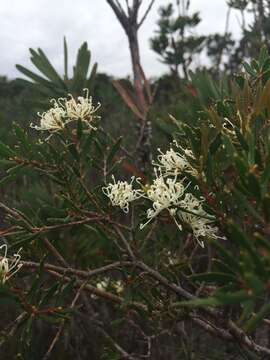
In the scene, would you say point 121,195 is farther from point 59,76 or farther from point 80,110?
point 59,76

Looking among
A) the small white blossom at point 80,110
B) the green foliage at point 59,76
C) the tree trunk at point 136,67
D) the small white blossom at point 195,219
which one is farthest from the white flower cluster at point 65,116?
the tree trunk at point 136,67

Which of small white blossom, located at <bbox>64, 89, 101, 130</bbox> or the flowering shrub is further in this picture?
small white blossom, located at <bbox>64, 89, 101, 130</bbox>

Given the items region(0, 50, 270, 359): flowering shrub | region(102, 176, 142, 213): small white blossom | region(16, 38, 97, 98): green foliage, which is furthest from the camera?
region(16, 38, 97, 98): green foliage

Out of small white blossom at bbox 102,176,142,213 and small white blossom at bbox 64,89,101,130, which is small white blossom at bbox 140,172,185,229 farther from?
small white blossom at bbox 64,89,101,130

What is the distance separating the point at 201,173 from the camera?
72cm

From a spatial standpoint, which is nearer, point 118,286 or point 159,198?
point 159,198

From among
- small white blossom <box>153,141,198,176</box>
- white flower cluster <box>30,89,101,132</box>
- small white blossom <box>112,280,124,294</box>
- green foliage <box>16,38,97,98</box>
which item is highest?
green foliage <box>16,38,97,98</box>

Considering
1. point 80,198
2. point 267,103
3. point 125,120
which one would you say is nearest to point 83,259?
point 80,198

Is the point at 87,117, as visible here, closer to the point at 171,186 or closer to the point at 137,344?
the point at 171,186

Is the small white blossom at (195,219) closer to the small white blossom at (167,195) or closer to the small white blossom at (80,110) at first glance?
the small white blossom at (167,195)

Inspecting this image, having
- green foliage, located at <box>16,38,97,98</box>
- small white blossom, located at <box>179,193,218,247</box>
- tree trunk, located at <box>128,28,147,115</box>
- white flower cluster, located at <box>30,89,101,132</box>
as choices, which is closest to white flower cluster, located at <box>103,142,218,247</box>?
small white blossom, located at <box>179,193,218,247</box>

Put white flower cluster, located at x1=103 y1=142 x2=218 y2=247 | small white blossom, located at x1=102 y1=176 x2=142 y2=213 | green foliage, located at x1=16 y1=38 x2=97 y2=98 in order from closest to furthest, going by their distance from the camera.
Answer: white flower cluster, located at x1=103 y1=142 x2=218 y2=247
small white blossom, located at x1=102 y1=176 x2=142 y2=213
green foliage, located at x1=16 y1=38 x2=97 y2=98

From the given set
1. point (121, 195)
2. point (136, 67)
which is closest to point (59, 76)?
point (136, 67)

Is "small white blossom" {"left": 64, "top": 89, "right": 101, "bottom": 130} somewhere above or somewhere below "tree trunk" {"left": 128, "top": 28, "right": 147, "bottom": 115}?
below
